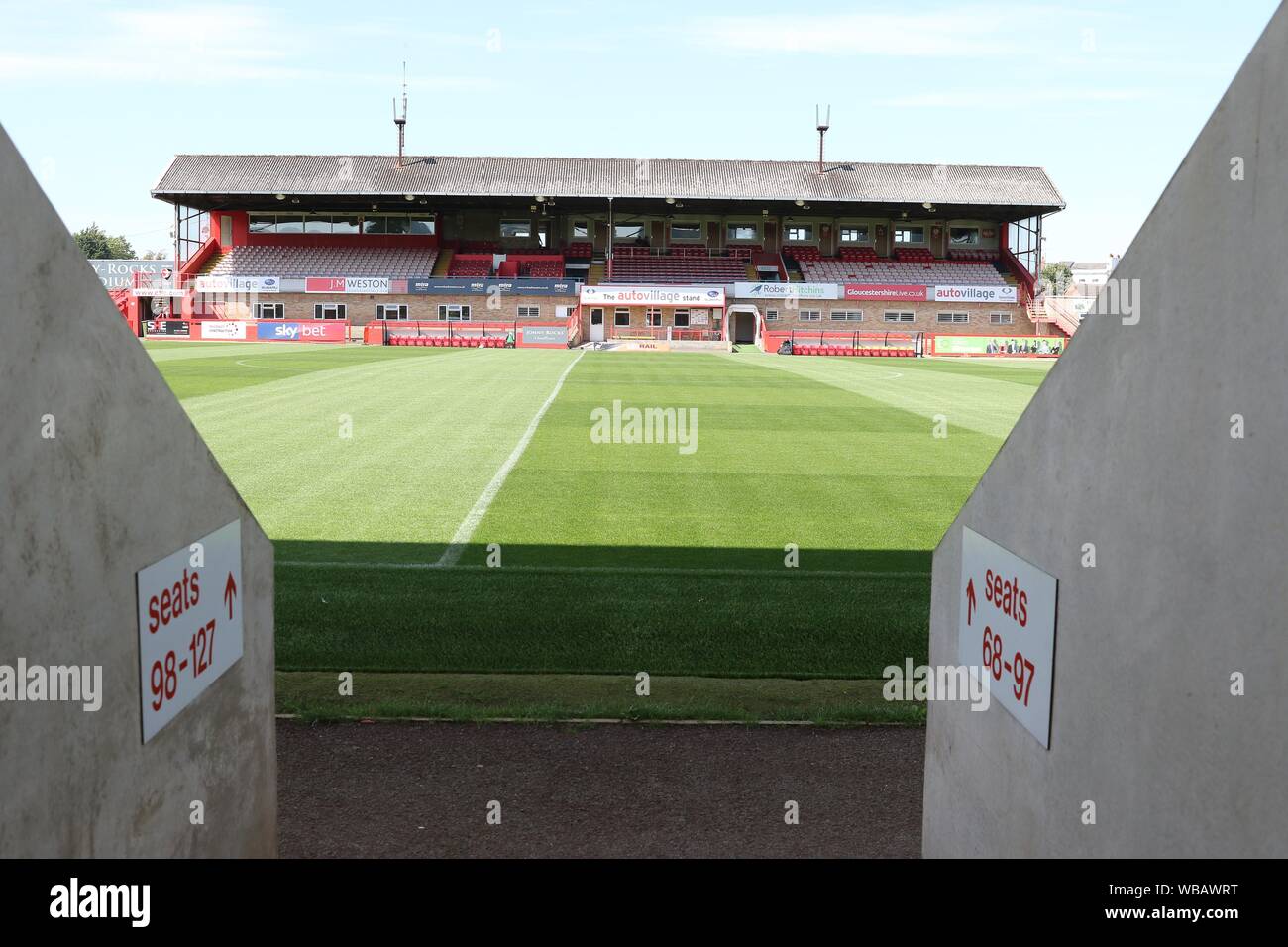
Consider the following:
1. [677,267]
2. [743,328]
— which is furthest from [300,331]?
[743,328]

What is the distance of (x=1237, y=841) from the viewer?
2.38 m

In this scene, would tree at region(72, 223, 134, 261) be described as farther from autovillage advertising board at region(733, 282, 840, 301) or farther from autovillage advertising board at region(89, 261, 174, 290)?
autovillage advertising board at region(733, 282, 840, 301)

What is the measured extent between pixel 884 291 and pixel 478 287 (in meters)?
23.7

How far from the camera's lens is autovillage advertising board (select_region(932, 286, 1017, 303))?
68312 mm

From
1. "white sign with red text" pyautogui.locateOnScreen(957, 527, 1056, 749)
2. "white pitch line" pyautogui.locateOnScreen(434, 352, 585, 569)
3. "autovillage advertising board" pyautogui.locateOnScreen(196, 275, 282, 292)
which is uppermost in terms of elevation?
"autovillage advertising board" pyautogui.locateOnScreen(196, 275, 282, 292)

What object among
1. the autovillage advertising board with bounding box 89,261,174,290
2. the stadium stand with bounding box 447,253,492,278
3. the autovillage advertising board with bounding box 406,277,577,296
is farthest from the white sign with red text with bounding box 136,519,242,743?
the autovillage advertising board with bounding box 89,261,174,290

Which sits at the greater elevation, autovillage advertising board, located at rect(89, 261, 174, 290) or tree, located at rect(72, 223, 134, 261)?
tree, located at rect(72, 223, 134, 261)

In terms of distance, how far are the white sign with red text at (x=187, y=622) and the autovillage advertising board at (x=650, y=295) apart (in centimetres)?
6325

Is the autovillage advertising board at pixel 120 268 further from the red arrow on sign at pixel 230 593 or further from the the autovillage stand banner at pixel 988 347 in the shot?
the red arrow on sign at pixel 230 593

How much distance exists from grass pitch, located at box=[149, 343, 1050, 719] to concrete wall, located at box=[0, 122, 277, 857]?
3.01 metres

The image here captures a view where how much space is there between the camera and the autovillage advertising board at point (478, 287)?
67438 mm
